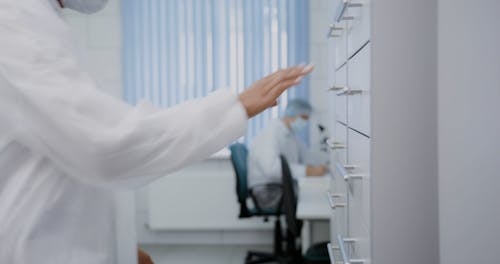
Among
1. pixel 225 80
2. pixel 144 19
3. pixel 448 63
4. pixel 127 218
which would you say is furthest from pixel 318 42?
pixel 448 63

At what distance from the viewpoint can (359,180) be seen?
44.6 inches

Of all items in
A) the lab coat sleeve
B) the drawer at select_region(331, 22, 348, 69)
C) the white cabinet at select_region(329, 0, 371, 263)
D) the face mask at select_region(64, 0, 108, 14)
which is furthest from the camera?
the drawer at select_region(331, 22, 348, 69)

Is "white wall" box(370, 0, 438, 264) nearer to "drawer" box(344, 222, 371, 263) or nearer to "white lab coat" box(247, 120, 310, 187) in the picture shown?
"drawer" box(344, 222, 371, 263)

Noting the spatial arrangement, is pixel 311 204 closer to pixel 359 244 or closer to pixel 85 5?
pixel 359 244

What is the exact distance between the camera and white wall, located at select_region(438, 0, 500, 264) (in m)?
0.92

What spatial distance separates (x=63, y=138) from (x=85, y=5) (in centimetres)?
45

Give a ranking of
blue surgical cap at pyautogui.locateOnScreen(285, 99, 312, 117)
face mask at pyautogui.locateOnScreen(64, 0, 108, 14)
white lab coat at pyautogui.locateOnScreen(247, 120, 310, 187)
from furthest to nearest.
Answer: blue surgical cap at pyautogui.locateOnScreen(285, 99, 312, 117) → white lab coat at pyautogui.locateOnScreen(247, 120, 310, 187) → face mask at pyautogui.locateOnScreen(64, 0, 108, 14)

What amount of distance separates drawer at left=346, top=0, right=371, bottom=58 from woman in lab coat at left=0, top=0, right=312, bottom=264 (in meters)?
0.14

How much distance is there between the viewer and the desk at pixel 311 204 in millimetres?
2785

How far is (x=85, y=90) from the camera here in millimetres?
925

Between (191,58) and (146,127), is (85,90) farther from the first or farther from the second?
(191,58)

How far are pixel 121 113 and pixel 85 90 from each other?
0.07 m

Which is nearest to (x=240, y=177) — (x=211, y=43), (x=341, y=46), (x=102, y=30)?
(x=211, y=43)

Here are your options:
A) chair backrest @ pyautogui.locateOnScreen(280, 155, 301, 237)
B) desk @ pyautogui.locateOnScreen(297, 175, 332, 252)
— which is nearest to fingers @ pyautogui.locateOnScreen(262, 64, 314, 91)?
desk @ pyautogui.locateOnScreen(297, 175, 332, 252)
